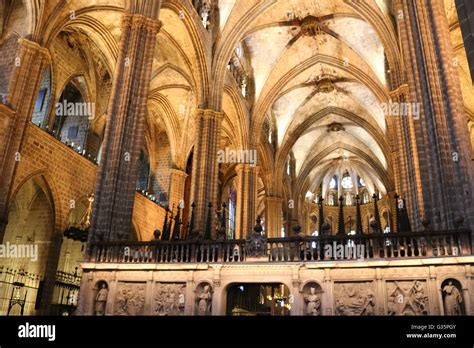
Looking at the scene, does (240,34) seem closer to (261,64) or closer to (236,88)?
(236,88)

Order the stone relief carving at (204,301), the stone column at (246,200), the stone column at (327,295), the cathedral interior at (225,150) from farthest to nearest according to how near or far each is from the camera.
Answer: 1. the stone column at (246,200)
2. the stone relief carving at (204,301)
3. the cathedral interior at (225,150)
4. the stone column at (327,295)

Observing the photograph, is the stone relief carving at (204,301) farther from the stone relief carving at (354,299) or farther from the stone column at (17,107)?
the stone column at (17,107)

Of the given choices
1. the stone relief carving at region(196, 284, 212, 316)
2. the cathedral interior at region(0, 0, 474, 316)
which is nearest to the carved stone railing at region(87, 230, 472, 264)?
the cathedral interior at region(0, 0, 474, 316)

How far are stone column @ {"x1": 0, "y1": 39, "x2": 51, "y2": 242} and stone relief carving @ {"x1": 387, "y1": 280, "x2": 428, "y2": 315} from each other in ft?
34.2

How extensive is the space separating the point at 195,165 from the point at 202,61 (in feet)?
14.7

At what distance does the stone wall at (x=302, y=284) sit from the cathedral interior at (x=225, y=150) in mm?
28

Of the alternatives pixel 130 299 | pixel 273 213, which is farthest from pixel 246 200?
pixel 130 299

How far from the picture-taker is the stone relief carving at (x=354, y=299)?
8.08m

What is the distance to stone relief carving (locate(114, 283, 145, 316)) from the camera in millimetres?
9211

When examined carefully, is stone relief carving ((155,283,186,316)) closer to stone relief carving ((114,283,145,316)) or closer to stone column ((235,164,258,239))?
stone relief carving ((114,283,145,316))

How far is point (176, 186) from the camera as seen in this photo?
23.8 metres

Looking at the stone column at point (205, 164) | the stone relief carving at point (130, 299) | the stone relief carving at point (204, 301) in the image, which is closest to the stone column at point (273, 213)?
the stone column at point (205, 164)

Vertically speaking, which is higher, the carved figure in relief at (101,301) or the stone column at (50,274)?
the stone column at (50,274)
